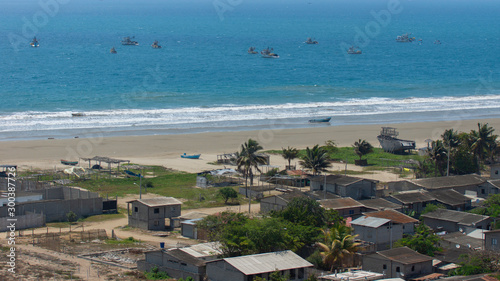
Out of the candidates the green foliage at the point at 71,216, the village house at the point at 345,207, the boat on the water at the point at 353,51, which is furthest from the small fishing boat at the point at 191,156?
the boat on the water at the point at 353,51

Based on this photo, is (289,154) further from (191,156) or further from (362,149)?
(191,156)

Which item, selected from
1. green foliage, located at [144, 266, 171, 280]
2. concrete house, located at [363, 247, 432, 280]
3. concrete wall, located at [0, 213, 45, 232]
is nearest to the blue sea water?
concrete wall, located at [0, 213, 45, 232]

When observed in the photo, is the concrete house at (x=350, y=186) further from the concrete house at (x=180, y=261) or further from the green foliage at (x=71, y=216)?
the green foliage at (x=71, y=216)

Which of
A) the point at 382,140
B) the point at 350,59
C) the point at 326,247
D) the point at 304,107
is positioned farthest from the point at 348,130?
the point at 350,59

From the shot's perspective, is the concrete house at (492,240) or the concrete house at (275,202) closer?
the concrete house at (492,240)

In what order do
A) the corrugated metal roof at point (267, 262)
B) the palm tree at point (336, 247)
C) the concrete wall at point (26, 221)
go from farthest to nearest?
the concrete wall at point (26, 221), the palm tree at point (336, 247), the corrugated metal roof at point (267, 262)

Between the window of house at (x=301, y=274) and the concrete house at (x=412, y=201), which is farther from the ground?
the concrete house at (x=412, y=201)

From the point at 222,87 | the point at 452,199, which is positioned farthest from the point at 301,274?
the point at 222,87
